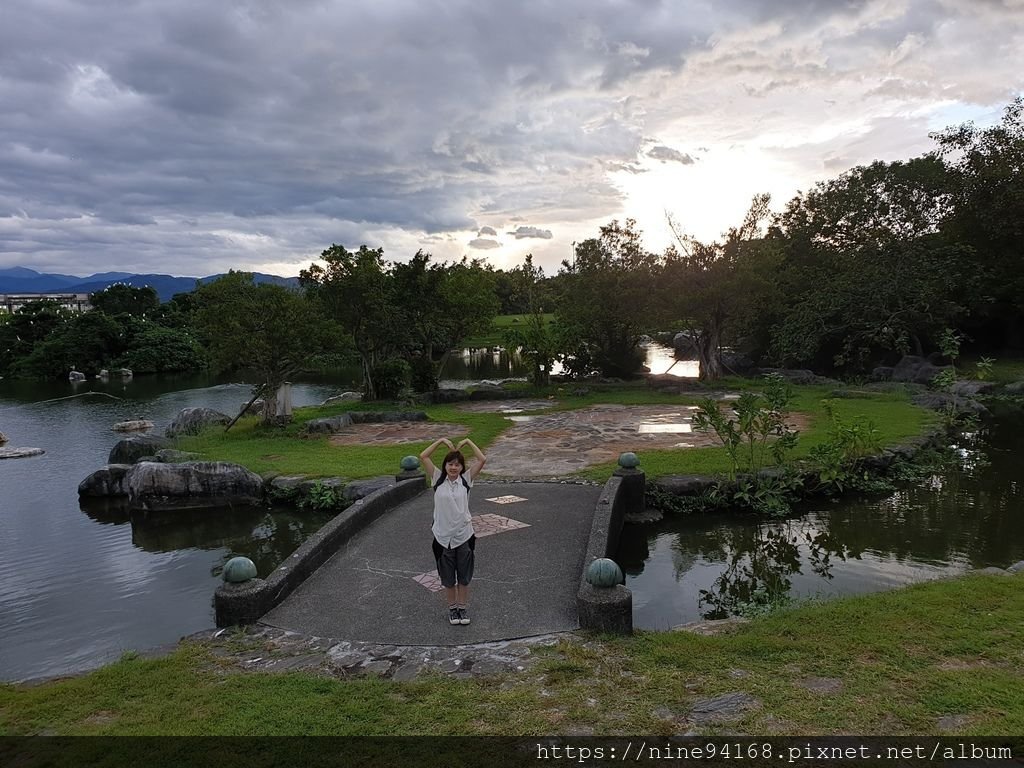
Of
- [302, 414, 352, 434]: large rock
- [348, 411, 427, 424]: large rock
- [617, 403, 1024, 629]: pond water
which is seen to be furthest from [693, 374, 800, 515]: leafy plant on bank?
[302, 414, 352, 434]: large rock

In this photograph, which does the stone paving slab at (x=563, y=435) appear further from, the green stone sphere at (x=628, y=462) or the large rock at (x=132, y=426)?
the large rock at (x=132, y=426)

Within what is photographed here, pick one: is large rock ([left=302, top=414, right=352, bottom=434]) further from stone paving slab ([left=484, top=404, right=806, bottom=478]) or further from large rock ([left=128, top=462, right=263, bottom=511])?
stone paving slab ([left=484, top=404, right=806, bottom=478])

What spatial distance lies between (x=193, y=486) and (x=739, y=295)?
18050mm

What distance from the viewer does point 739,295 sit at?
21969 millimetres

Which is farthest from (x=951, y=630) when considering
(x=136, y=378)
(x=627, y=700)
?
(x=136, y=378)

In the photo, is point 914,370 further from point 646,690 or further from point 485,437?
point 646,690

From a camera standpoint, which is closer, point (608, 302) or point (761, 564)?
point (761, 564)

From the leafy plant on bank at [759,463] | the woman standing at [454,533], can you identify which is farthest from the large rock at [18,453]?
the leafy plant on bank at [759,463]

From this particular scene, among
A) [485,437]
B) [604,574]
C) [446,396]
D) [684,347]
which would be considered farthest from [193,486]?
[684,347]

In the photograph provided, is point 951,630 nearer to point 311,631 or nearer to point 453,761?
point 453,761

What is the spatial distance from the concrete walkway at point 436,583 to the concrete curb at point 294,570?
0.36ft

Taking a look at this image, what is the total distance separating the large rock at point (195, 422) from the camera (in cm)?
1855

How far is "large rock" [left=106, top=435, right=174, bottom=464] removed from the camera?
14.9 metres

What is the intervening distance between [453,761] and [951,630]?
161 inches
